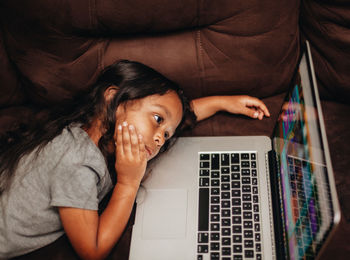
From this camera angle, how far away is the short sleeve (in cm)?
85

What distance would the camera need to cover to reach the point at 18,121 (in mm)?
1219

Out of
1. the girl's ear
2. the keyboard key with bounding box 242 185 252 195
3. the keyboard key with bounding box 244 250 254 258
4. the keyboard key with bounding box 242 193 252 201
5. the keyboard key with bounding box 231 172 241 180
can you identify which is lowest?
the keyboard key with bounding box 244 250 254 258

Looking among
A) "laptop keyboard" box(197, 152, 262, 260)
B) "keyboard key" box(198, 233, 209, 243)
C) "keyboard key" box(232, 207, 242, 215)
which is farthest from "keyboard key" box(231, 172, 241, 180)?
"keyboard key" box(198, 233, 209, 243)

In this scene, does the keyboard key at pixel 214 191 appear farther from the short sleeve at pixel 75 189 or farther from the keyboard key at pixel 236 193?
the short sleeve at pixel 75 189

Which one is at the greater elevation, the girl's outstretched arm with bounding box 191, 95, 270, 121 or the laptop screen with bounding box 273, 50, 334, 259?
the girl's outstretched arm with bounding box 191, 95, 270, 121

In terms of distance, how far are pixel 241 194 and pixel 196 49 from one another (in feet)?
1.71

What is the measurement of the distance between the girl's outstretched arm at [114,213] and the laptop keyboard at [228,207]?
0.22m

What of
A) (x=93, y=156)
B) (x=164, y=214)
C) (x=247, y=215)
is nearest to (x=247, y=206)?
(x=247, y=215)

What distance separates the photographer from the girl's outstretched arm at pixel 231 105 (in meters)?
1.12

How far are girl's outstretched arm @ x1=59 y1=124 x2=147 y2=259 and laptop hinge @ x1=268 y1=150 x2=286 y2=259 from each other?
41 cm

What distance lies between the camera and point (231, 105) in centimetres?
112

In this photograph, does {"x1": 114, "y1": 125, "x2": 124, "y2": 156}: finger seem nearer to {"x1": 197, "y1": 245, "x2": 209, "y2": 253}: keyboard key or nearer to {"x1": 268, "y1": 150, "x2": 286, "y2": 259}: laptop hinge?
{"x1": 197, "y1": 245, "x2": 209, "y2": 253}: keyboard key

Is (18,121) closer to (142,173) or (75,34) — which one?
(75,34)

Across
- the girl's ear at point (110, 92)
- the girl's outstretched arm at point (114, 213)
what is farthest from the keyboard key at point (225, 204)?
the girl's ear at point (110, 92)
